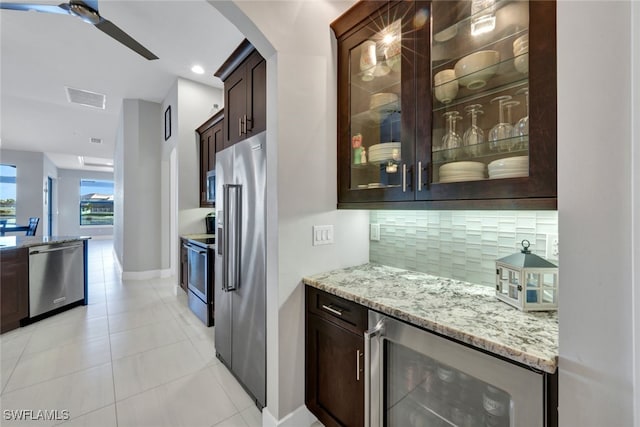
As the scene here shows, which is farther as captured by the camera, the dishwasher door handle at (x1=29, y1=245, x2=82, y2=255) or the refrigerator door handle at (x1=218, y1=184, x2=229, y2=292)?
the dishwasher door handle at (x1=29, y1=245, x2=82, y2=255)

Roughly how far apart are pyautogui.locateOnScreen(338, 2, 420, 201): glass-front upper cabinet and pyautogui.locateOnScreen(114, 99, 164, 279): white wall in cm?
474

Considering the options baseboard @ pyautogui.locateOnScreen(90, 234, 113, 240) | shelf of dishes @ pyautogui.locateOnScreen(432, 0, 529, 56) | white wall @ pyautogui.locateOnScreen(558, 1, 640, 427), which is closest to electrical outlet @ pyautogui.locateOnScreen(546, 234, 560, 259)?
white wall @ pyautogui.locateOnScreen(558, 1, 640, 427)

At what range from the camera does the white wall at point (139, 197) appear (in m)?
4.94

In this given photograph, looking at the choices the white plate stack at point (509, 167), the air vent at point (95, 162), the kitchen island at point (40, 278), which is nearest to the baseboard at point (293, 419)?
the white plate stack at point (509, 167)

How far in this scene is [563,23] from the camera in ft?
2.51

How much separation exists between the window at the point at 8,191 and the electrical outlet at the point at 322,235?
11807mm

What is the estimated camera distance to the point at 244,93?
6.67 ft

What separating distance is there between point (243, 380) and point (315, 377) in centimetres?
71

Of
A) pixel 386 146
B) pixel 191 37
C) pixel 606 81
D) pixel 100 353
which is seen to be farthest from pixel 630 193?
pixel 191 37

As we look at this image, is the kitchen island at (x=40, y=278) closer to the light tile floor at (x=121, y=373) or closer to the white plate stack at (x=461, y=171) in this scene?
the light tile floor at (x=121, y=373)

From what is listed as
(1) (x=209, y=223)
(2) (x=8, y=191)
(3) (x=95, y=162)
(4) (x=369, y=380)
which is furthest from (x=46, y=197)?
(4) (x=369, y=380)

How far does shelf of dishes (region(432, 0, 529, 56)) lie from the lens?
109 cm

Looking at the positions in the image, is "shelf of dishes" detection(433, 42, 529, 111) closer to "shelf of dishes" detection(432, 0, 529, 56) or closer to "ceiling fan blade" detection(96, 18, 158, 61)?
"shelf of dishes" detection(432, 0, 529, 56)

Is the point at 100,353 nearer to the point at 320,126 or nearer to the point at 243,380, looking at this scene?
the point at 243,380
